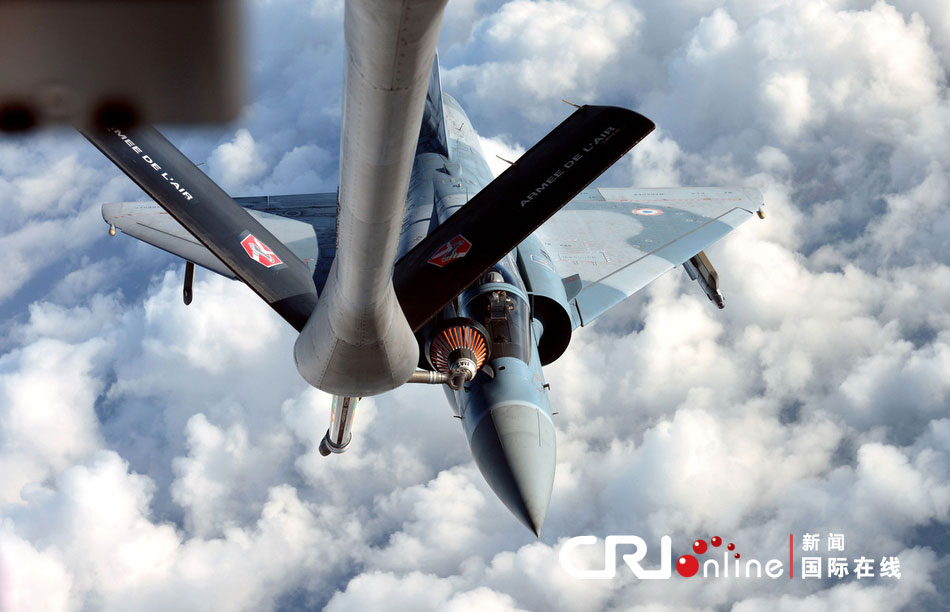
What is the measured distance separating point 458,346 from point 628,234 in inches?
586

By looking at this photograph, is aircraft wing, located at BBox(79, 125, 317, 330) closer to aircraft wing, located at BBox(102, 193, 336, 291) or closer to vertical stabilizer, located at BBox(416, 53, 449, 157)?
aircraft wing, located at BBox(102, 193, 336, 291)

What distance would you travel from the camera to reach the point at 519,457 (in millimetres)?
19047

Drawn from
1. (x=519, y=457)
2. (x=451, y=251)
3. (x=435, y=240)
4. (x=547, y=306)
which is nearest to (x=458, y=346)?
(x=519, y=457)

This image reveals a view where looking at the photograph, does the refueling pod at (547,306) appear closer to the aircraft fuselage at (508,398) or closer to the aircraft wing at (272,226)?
the aircraft fuselage at (508,398)

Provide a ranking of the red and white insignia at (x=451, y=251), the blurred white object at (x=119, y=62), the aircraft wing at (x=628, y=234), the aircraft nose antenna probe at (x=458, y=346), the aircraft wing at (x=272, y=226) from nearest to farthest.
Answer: the blurred white object at (x=119, y=62) < the red and white insignia at (x=451, y=251) < the aircraft nose antenna probe at (x=458, y=346) < the aircraft wing at (x=628, y=234) < the aircraft wing at (x=272, y=226)

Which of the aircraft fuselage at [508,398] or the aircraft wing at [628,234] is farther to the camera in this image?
the aircraft wing at [628,234]

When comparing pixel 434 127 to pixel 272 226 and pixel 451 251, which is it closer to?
pixel 272 226

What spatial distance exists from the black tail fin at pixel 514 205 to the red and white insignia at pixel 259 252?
2.79 m

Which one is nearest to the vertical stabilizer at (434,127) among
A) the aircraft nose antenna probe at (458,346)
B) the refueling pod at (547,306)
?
the refueling pod at (547,306)

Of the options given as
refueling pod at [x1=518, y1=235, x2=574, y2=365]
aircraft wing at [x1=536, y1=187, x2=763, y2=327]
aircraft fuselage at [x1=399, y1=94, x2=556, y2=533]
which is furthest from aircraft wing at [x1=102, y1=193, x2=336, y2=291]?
aircraft wing at [x1=536, y1=187, x2=763, y2=327]

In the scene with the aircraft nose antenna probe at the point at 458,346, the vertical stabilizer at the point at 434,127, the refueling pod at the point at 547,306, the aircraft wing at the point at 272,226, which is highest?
the vertical stabilizer at the point at 434,127

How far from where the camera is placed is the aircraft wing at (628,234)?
2833 cm

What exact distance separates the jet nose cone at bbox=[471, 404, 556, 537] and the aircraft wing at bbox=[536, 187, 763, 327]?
7144 mm

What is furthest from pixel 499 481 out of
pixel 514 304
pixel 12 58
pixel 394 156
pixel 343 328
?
pixel 12 58
